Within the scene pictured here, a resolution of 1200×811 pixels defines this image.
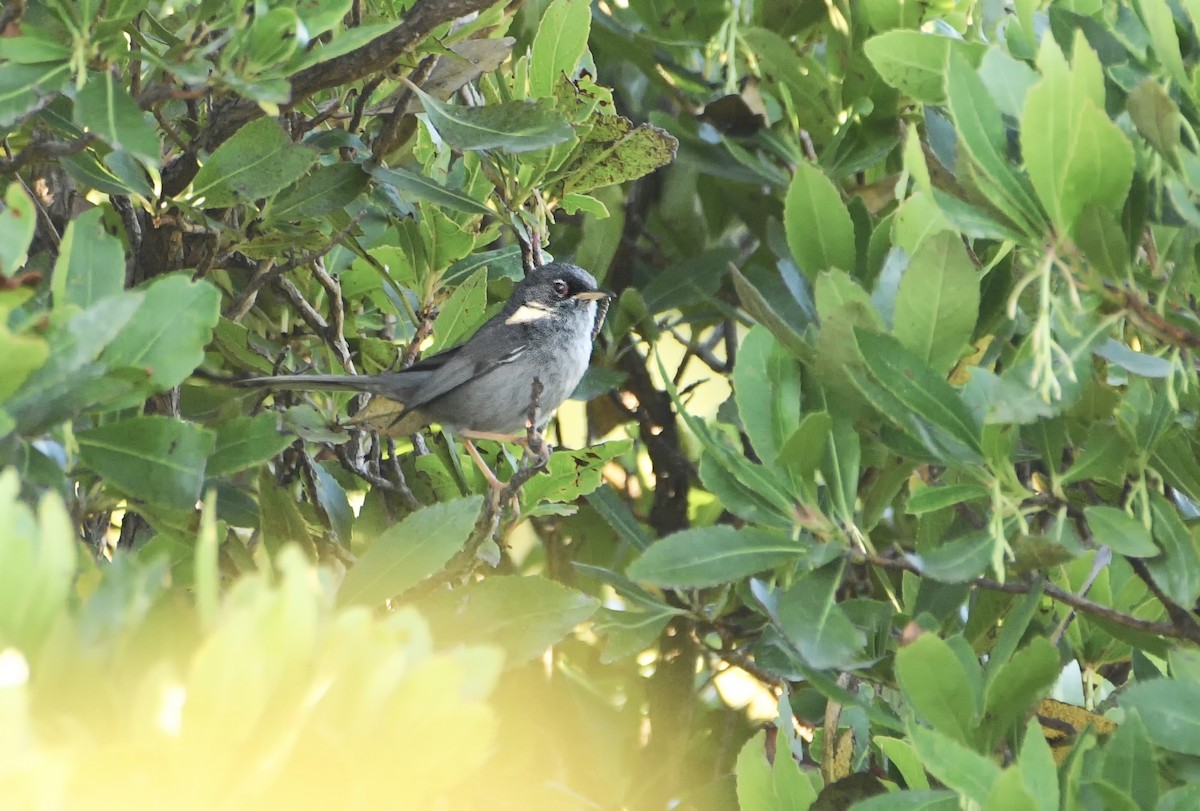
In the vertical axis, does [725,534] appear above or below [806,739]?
above

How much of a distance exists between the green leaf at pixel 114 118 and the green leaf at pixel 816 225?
123 centimetres

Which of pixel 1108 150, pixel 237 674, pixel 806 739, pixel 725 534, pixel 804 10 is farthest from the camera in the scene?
pixel 804 10

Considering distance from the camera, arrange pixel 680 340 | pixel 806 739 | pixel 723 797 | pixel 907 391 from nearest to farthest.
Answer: pixel 907 391, pixel 723 797, pixel 806 739, pixel 680 340

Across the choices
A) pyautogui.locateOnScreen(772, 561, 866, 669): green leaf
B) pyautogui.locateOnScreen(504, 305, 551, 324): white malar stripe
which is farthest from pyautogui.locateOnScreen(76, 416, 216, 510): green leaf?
pyautogui.locateOnScreen(504, 305, 551, 324): white malar stripe

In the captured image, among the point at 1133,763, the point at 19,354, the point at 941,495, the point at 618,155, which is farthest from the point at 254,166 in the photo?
the point at 1133,763

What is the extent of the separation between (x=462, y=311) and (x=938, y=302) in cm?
154

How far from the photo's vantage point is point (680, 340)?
4.52 meters

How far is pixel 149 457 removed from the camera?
7.45ft

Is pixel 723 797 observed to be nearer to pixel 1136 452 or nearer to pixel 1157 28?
pixel 1136 452

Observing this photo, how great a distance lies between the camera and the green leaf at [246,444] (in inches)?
98.7

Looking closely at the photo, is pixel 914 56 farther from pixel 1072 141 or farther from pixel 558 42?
pixel 558 42

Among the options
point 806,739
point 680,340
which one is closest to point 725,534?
point 806,739

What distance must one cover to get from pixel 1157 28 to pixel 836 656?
1.27m

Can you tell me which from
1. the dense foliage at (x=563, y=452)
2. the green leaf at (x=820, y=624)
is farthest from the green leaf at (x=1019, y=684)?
the green leaf at (x=820, y=624)
